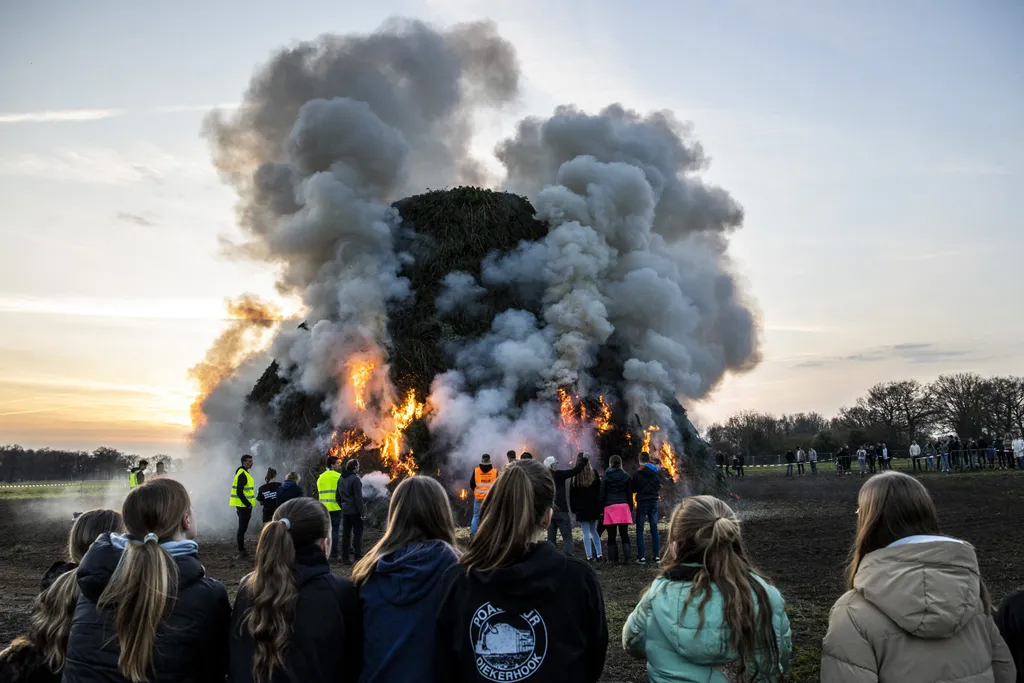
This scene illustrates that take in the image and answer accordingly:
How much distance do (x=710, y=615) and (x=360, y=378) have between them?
20.5m

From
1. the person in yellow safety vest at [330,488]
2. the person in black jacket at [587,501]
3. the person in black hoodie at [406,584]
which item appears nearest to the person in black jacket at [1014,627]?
the person in black hoodie at [406,584]

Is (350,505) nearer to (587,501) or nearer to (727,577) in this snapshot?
(587,501)

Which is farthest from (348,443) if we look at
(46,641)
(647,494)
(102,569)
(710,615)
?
(710,615)

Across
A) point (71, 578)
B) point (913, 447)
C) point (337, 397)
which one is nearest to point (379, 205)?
point (337, 397)

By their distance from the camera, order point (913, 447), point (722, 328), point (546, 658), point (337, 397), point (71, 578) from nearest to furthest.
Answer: point (546, 658) < point (71, 578) < point (337, 397) < point (722, 328) < point (913, 447)

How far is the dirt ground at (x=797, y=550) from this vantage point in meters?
8.77

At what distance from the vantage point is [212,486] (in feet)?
81.9

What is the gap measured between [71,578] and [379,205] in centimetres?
2236

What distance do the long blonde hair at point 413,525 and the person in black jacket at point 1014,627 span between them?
261 cm

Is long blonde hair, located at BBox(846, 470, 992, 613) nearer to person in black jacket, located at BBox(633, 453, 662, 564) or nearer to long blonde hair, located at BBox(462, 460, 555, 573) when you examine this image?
long blonde hair, located at BBox(462, 460, 555, 573)

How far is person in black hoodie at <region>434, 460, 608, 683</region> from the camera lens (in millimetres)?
3363

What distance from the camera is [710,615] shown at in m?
3.36

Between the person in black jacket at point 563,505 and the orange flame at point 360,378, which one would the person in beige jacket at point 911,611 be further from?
the orange flame at point 360,378

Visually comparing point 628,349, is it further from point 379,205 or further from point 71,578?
point 71,578
